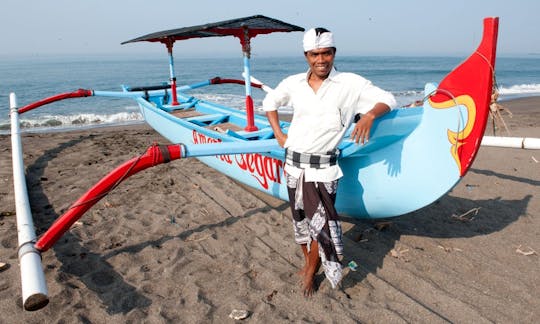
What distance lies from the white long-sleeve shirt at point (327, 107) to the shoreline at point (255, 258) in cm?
96

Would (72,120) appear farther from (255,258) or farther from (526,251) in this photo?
(526,251)

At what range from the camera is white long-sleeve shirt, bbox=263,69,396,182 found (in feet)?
7.32

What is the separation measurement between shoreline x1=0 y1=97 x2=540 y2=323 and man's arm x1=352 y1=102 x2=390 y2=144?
1.16 meters

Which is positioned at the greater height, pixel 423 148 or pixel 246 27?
pixel 246 27

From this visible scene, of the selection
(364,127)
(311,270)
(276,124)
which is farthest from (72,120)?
(364,127)

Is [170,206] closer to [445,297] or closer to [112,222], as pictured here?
[112,222]

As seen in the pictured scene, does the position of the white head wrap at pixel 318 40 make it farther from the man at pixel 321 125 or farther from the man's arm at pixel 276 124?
the man's arm at pixel 276 124

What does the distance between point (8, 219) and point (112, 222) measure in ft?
3.59

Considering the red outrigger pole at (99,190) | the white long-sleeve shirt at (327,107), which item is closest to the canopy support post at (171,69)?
A: the red outrigger pole at (99,190)

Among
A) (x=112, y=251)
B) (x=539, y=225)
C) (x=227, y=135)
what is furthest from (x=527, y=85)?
(x=112, y=251)

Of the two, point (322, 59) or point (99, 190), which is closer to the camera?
point (322, 59)

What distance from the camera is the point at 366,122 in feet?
7.30

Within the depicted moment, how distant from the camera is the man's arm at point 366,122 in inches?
87.7

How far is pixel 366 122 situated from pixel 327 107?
249 millimetres
